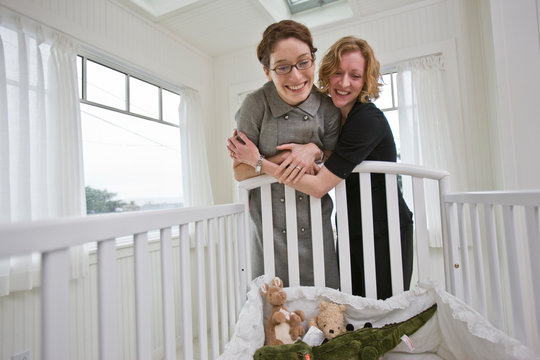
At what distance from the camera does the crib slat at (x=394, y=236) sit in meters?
1.06

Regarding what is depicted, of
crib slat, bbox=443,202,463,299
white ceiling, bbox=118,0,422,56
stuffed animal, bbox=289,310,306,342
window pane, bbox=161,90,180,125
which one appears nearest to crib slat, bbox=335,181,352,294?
stuffed animal, bbox=289,310,306,342

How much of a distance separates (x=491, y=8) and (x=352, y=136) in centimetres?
158

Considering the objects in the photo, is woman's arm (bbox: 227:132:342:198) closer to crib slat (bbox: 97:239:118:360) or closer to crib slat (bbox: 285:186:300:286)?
crib slat (bbox: 285:186:300:286)

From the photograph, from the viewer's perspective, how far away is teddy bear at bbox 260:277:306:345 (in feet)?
3.14

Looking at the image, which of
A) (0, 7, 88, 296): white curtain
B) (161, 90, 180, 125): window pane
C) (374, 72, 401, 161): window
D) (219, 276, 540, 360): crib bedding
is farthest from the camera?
(161, 90, 180, 125): window pane

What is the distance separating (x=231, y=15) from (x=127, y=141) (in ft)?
4.54

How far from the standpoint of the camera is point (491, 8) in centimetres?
174

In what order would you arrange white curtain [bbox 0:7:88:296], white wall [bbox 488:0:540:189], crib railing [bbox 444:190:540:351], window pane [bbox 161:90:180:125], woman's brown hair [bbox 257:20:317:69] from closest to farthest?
crib railing [bbox 444:190:540:351]
woman's brown hair [bbox 257:20:317:69]
white curtain [bbox 0:7:88:296]
white wall [bbox 488:0:540:189]
window pane [bbox 161:90:180:125]

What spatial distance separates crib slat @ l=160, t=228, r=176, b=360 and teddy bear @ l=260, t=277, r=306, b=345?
455mm

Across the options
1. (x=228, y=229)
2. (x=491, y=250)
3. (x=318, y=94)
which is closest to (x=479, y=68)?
(x=318, y=94)

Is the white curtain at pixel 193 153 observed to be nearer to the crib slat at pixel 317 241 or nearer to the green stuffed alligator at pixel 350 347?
the crib slat at pixel 317 241

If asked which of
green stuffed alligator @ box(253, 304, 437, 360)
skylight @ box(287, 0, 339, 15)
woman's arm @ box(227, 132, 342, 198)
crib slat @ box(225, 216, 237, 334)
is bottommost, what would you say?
green stuffed alligator @ box(253, 304, 437, 360)

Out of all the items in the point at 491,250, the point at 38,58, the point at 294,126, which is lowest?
the point at 491,250

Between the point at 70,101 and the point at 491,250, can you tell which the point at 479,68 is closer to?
the point at 491,250
